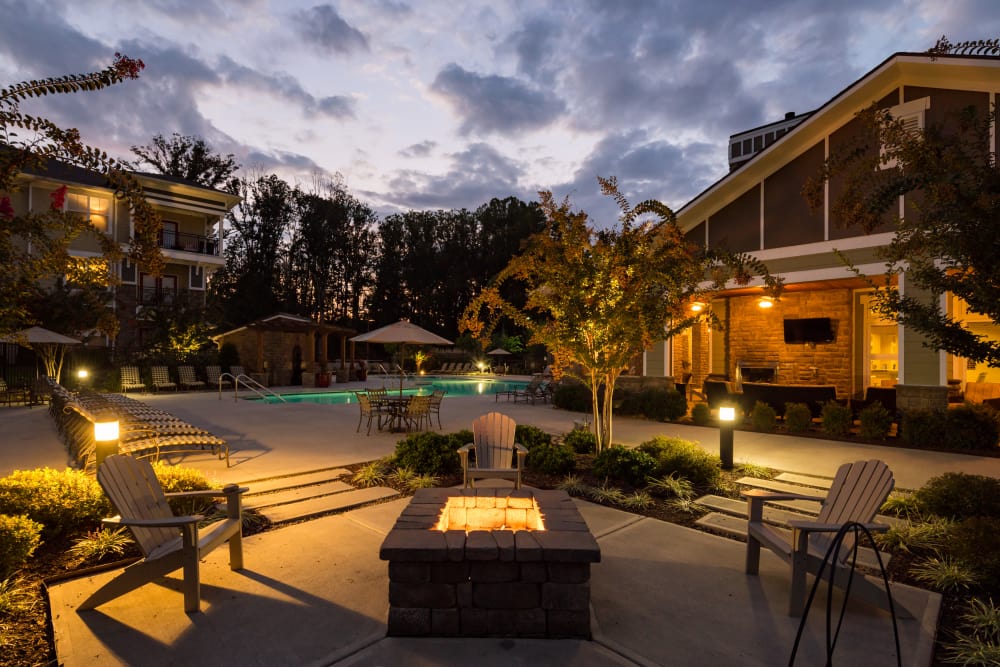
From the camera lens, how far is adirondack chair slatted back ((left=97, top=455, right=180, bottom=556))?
10.2ft

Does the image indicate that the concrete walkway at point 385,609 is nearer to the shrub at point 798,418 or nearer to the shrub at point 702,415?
the shrub at point 798,418

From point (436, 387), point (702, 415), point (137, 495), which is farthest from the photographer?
point (436, 387)

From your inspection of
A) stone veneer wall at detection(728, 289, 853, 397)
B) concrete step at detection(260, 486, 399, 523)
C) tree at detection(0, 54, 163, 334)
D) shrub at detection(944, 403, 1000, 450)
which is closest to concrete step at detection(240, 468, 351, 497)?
concrete step at detection(260, 486, 399, 523)

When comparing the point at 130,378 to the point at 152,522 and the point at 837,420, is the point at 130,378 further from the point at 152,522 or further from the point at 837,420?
the point at 837,420

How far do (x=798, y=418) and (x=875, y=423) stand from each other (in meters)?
1.16

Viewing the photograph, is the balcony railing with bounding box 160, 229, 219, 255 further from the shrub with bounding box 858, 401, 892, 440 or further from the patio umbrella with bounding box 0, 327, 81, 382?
the shrub with bounding box 858, 401, 892, 440

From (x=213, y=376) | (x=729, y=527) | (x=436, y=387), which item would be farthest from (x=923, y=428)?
(x=213, y=376)

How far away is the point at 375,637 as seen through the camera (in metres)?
2.81

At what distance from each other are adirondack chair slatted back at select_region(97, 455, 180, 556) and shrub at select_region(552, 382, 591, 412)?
10078 mm

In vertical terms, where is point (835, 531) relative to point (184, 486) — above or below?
above

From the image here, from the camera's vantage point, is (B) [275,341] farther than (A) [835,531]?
Yes

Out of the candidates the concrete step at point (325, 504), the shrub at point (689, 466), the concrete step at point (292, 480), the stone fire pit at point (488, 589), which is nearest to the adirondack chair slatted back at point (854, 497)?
the stone fire pit at point (488, 589)

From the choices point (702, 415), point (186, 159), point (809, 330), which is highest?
point (186, 159)

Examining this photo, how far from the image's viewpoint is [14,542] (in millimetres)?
3389
